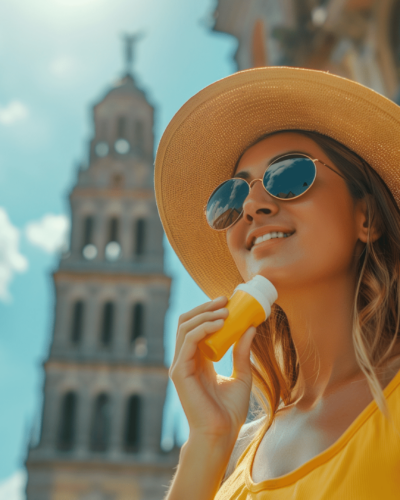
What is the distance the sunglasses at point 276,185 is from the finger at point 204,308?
467mm

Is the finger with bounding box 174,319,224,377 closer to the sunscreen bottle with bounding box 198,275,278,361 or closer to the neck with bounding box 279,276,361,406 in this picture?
the sunscreen bottle with bounding box 198,275,278,361

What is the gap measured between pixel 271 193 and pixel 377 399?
80 centimetres

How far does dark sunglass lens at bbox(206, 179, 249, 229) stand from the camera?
2217 millimetres

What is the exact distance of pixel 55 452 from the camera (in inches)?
985

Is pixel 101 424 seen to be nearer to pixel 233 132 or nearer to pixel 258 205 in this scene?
pixel 233 132

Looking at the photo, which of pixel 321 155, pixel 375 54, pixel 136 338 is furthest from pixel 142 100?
pixel 321 155

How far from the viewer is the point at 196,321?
69.9 inches

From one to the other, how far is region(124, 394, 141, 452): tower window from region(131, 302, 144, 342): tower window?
2.97 m

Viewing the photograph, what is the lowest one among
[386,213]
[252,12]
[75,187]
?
[386,213]

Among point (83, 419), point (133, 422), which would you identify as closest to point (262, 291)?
point (83, 419)

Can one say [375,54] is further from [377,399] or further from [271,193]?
[377,399]

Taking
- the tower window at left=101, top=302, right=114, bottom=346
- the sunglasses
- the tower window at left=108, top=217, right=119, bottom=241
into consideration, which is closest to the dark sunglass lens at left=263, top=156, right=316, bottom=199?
the sunglasses

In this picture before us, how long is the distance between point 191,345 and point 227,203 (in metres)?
0.69

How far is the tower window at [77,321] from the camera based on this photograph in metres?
28.4
